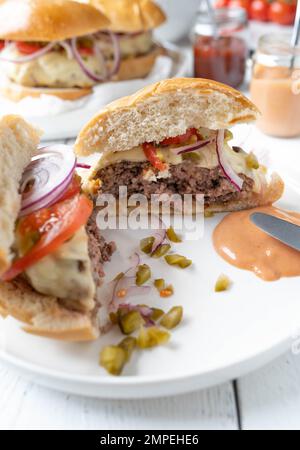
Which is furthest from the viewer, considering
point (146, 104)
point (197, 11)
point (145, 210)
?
point (197, 11)

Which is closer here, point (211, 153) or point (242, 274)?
point (242, 274)

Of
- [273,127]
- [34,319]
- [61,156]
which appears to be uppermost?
[61,156]

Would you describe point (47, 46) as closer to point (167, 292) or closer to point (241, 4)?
point (167, 292)

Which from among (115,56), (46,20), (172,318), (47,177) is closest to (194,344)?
(172,318)

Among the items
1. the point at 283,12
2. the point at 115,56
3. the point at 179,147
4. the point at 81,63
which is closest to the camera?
the point at 179,147

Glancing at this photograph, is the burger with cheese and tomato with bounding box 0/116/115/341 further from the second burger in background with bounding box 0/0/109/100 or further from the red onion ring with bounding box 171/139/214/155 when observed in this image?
the second burger in background with bounding box 0/0/109/100

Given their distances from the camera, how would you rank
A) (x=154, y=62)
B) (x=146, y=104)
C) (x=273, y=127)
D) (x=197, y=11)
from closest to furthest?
1. (x=146, y=104)
2. (x=273, y=127)
3. (x=154, y=62)
4. (x=197, y=11)

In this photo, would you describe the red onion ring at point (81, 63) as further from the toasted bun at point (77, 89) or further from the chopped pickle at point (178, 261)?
the chopped pickle at point (178, 261)

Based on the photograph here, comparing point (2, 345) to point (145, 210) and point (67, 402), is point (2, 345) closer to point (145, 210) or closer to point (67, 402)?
point (67, 402)

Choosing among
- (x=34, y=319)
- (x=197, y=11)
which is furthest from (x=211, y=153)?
(x=197, y=11)
